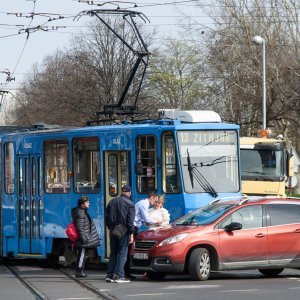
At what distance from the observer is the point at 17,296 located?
15.4 m

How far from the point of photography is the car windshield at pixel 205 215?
708 inches

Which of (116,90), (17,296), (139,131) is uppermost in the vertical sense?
(116,90)

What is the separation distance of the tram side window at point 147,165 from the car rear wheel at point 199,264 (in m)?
2.86

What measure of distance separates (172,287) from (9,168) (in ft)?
28.4

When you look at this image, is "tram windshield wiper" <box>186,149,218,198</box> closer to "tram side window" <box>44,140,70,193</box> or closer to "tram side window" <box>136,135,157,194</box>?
"tram side window" <box>136,135,157,194</box>

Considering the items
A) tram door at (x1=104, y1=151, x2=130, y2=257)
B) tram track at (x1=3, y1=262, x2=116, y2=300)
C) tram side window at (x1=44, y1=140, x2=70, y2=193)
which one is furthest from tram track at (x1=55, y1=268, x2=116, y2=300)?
tram side window at (x1=44, y1=140, x2=70, y2=193)

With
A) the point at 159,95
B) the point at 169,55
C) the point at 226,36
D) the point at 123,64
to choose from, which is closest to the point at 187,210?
the point at 226,36

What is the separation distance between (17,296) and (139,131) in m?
5.84

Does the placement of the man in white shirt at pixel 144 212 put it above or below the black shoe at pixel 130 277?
above


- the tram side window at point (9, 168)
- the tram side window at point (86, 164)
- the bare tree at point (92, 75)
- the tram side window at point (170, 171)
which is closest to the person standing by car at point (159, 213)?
the tram side window at point (170, 171)

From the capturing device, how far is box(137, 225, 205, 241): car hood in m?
17.7

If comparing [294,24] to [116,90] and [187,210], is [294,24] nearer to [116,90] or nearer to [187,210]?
[116,90]

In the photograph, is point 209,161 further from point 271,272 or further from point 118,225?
point 118,225

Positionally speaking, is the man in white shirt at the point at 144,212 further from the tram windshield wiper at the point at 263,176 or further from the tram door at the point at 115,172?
the tram windshield wiper at the point at 263,176
